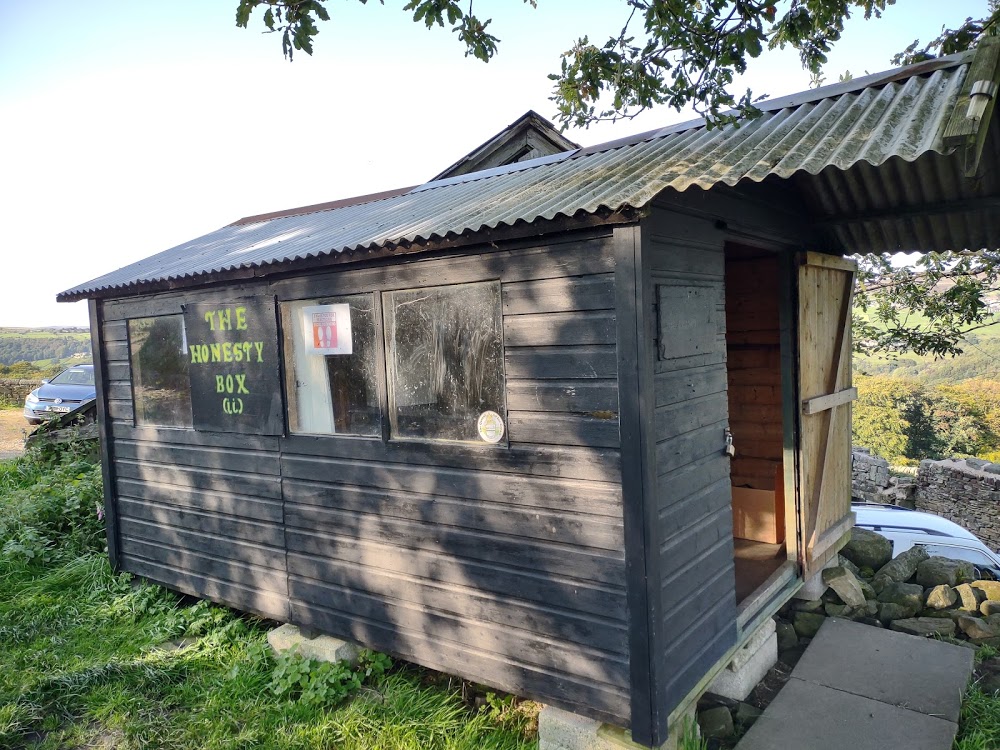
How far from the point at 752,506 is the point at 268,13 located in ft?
17.3

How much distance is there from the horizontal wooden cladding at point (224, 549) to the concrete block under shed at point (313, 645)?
0.31 m

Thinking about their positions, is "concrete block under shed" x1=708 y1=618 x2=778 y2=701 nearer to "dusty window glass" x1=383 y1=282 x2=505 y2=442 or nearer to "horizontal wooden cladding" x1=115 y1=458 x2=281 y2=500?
"dusty window glass" x1=383 y1=282 x2=505 y2=442

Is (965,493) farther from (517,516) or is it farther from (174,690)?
(174,690)

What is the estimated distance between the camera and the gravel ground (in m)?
13.4

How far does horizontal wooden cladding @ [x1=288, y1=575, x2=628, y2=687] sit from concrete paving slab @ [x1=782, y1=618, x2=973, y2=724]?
6.44 ft

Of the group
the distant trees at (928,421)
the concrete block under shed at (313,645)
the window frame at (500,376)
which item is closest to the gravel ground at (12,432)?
the concrete block under shed at (313,645)

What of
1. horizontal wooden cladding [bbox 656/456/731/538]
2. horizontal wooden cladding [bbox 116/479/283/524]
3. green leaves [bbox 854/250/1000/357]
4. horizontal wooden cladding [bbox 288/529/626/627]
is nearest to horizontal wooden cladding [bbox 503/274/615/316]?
horizontal wooden cladding [bbox 656/456/731/538]

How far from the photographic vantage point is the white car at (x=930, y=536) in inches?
282

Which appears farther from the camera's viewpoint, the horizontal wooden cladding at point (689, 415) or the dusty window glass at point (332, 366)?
the dusty window glass at point (332, 366)

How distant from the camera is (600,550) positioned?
3283mm

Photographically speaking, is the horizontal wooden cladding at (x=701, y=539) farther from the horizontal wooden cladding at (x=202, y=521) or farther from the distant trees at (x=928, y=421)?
the distant trees at (x=928, y=421)

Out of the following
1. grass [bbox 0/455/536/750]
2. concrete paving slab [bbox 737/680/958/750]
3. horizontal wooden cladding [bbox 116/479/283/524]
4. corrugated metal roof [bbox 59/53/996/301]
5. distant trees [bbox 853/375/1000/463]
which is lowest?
distant trees [bbox 853/375/1000/463]

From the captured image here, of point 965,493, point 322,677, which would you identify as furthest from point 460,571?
point 965,493

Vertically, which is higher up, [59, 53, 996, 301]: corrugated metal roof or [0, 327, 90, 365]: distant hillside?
[59, 53, 996, 301]: corrugated metal roof
